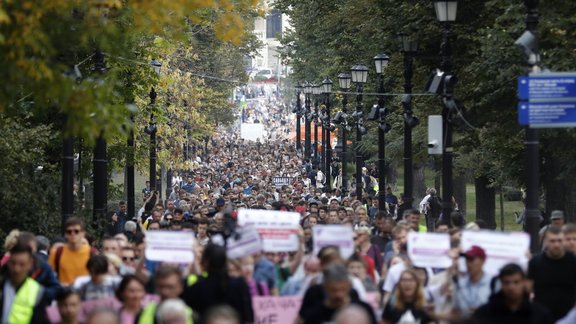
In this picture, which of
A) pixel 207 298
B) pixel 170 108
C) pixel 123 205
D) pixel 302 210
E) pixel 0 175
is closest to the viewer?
pixel 207 298

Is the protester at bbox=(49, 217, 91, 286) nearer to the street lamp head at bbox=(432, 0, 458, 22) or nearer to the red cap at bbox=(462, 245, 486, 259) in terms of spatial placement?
the red cap at bbox=(462, 245, 486, 259)

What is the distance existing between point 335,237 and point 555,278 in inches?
92.3

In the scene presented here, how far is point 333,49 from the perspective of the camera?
54.5 m

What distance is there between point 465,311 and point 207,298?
2.07 m

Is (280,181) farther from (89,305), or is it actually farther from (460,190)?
(89,305)

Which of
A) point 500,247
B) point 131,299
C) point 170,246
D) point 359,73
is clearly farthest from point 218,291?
point 359,73

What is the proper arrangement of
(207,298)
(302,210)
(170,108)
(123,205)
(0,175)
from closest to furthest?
(207,298) < (0,175) < (302,210) < (123,205) < (170,108)

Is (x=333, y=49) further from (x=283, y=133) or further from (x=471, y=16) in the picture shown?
(x=283, y=133)

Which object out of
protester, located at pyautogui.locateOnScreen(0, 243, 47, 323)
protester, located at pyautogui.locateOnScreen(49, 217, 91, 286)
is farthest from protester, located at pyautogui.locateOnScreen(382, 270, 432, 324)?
protester, located at pyautogui.locateOnScreen(49, 217, 91, 286)

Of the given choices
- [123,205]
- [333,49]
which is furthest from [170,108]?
[123,205]

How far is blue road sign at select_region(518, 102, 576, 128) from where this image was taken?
18.5 m

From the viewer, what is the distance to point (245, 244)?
1416 cm

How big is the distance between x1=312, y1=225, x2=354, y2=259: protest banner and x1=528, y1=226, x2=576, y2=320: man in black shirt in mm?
2030

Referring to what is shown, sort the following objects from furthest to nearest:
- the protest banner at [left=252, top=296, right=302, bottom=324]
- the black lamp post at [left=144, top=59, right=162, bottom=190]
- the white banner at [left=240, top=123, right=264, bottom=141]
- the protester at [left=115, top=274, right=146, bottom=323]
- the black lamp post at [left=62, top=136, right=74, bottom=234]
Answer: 1. the white banner at [left=240, top=123, right=264, bottom=141]
2. the black lamp post at [left=144, top=59, right=162, bottom=190]
3. the black lamp post at [left=62, top=136, right=74, bottom=234]
4. the protest banner at [left=252, top=296, right=302, bottom=324]
5. the protester at [left=115, top=274, right=146, bottom=323]
